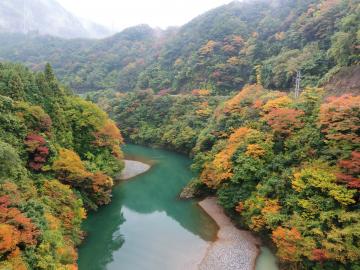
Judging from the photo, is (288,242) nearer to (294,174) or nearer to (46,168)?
(294,174)

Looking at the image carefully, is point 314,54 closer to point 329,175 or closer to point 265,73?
point 265,73

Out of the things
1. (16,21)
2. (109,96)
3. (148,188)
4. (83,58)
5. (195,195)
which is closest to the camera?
(195,195)

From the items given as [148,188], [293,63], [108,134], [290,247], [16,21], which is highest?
[16,21]

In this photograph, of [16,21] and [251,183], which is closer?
[251,183]

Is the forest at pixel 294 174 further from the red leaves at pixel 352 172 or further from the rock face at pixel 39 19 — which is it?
the rock face at pixel 39 19

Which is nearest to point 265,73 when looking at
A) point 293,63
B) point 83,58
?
point 293,63

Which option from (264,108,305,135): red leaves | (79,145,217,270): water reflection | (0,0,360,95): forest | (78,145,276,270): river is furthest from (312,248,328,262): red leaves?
Answer: (0,0,360,95): forest

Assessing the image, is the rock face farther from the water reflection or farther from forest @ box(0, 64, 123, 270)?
the water reflection
